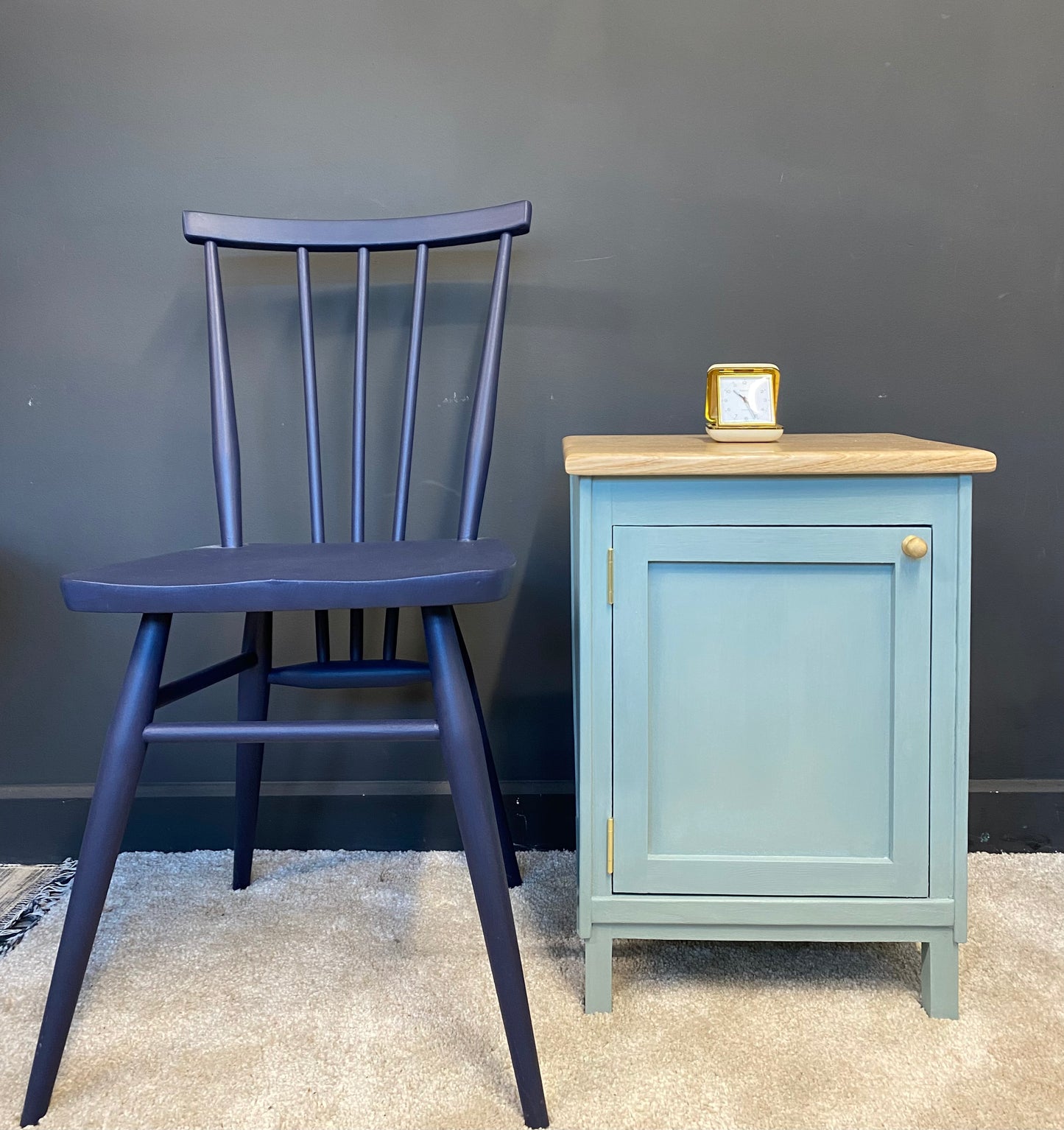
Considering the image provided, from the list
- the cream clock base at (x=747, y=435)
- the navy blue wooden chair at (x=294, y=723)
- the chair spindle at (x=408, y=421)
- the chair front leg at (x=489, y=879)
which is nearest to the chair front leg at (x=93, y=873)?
the navy blue wooden chair at (x=294, y=723)

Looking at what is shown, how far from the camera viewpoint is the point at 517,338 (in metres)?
1.22

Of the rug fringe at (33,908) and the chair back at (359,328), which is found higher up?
the chair back at (359,328)

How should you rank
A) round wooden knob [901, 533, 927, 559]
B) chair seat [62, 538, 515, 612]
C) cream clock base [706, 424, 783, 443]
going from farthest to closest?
cream clock base [706, 424, 783, 443]
round wooden knob [901, 533, 927, 559]
chair seat [62, 538, 515, 612]

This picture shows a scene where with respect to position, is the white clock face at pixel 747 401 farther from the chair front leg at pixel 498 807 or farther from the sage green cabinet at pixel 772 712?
the chair front leg at pixel 498 807

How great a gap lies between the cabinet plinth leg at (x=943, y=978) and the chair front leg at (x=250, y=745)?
781mm

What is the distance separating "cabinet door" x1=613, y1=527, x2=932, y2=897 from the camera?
2.75ft

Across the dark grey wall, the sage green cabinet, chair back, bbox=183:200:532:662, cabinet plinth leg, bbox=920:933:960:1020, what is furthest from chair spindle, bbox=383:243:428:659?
cabinet plinth leg, bbox=920:933:960:1020

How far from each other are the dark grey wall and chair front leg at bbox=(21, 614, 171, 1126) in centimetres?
52

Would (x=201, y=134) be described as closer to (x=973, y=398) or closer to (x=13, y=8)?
(x=13, y=8)

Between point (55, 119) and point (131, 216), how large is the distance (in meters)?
0.17

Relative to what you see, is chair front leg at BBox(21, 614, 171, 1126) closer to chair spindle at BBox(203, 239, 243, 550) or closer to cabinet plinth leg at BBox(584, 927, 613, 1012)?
chair spindle at BBox(203, 239, 243, 550)

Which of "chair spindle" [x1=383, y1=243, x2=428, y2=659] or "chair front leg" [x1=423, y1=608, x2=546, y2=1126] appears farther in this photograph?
"chair spindle" [x1=383, y1=243, x2=428, y2=659]

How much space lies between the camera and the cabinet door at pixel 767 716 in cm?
84

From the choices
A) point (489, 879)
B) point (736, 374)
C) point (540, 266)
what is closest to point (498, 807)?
point (489, 879)
